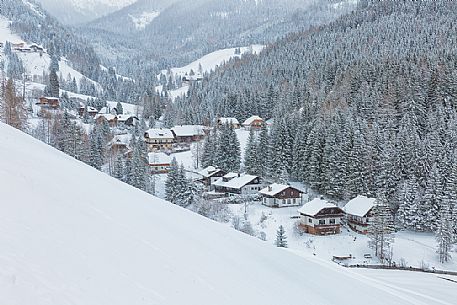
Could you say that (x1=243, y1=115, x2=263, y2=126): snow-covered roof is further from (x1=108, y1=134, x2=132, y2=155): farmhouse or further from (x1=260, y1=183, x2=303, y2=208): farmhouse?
(x1=260, y1=183, x2=303, y2=208): farmhouse

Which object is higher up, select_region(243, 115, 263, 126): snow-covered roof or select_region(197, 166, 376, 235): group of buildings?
select_region(243, 115, 263, 126): snow-covered roof

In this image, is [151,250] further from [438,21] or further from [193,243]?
[438,21]

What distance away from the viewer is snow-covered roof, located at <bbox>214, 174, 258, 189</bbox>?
5638cm

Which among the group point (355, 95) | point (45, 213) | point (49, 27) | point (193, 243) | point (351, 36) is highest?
point (49, 27)

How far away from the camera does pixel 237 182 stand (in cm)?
5722

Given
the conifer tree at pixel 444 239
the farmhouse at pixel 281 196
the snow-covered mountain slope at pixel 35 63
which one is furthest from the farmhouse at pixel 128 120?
the conifer tree at pixel 444 239

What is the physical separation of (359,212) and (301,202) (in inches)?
348

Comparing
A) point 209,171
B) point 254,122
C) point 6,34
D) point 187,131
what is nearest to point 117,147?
point 187,131

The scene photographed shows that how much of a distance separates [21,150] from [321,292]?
10666 mm

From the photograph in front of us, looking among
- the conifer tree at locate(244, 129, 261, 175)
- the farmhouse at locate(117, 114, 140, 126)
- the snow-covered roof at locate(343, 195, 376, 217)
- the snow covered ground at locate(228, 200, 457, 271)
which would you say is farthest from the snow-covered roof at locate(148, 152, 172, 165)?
the snow-covered roof at locate(343, 195, 376, 217)

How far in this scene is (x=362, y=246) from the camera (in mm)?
40844

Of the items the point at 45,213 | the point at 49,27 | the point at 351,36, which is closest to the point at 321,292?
the point at 45,213

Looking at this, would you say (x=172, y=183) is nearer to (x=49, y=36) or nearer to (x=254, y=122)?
(x=254, y=122)

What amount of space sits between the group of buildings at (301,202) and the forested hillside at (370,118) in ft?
10.1
